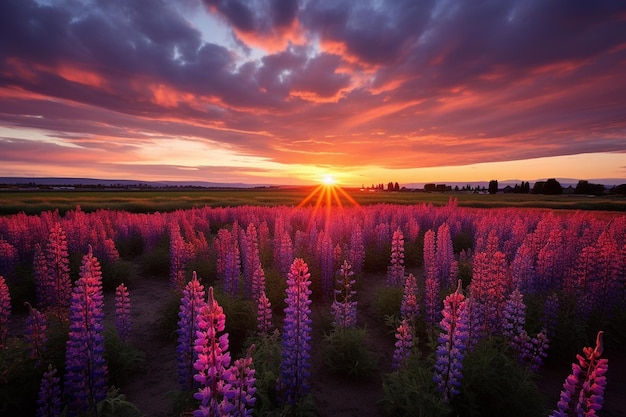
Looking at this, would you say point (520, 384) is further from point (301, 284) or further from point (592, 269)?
point (592, 269)

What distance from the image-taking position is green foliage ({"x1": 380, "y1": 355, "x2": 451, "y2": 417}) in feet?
12.8

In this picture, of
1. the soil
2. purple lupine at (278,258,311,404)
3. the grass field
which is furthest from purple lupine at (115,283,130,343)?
the grass field

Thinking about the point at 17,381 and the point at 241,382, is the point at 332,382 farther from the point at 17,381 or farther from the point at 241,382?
the point at 17,381

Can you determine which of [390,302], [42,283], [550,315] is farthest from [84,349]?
[550,315]

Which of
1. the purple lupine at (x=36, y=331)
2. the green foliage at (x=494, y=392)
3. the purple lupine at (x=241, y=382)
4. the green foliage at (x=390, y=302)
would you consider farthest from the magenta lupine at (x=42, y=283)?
the green foliage at (x=494, y=392)

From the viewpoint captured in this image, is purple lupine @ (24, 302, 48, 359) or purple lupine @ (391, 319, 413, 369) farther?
purple lupine @ (391, 319, 413, 369)

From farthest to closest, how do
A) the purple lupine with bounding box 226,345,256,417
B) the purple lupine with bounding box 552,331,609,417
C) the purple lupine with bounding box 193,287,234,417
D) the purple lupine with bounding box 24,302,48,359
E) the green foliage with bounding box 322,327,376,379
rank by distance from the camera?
the green foliage with bounding box 322,327,376,379, the purple lupine with bounding box 24,302,48,359, the purple lupine with bounding box 226,345,256,417, the purple lupine with bounding box 552,331,609,417, the purple lupine with bounding box 193,287,234,417

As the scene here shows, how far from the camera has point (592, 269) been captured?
316 inches

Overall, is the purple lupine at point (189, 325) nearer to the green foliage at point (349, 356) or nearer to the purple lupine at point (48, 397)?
the purple lupine at point (48, 397)

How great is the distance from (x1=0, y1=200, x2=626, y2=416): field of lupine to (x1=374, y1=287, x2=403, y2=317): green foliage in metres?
0.03

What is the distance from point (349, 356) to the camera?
598 centimetres

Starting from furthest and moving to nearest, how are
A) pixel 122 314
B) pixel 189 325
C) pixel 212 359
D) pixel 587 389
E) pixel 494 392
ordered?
pixel 122 314 → pixel 494 392 → pixel 189 325 → pixel 587 389 → pixel 212 359

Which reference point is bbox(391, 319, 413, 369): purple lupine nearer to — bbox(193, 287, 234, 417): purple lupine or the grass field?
bbox(193, 287, 234, 417): purple lupine

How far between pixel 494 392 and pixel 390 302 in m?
3.61
